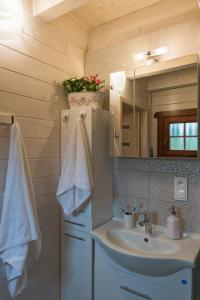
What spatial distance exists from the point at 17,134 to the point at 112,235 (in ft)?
2.87

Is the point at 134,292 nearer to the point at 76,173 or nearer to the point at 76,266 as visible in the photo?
the point at 76,266

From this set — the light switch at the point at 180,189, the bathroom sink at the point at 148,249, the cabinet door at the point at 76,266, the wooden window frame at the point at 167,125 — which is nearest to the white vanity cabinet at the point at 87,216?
the cabinet door at the point at 76,266

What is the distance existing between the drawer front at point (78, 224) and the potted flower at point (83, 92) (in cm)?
79

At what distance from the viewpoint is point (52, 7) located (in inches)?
52.1

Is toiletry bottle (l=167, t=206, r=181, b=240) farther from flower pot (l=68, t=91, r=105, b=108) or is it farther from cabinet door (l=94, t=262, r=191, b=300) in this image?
flower pot (l=68, t=91, r=105, b=108)

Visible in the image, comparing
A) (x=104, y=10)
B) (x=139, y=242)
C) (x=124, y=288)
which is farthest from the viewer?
(x=104, y=10)

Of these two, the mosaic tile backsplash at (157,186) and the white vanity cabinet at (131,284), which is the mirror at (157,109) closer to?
the mosaic tile backsplash at (157,186)

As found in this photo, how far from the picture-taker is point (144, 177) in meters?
1.51

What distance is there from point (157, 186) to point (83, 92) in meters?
0.83

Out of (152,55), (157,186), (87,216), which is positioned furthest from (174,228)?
(152,55)

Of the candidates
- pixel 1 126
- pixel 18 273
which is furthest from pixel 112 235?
pixel 1 126

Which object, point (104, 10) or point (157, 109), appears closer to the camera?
point (157, 109)

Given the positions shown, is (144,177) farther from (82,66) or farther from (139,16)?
(139,16)

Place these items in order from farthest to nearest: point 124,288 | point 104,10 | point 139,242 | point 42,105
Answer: point 104,10 < point 42,105 < point 139,242 < point 124,288
